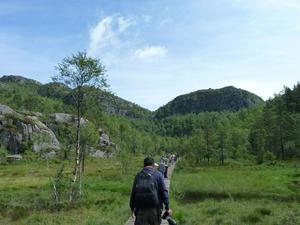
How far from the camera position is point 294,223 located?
1988 centimetres

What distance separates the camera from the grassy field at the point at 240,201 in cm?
2212

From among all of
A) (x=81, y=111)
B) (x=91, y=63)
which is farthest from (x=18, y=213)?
(x=91, y=63)

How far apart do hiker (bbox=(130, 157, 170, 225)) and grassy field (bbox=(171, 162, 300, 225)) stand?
10590 millimetres

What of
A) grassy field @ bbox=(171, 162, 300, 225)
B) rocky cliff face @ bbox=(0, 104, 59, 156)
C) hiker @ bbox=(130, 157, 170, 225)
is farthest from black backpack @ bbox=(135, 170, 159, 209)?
rocky cliff face @ bbox=(0, 104, 59, 156)

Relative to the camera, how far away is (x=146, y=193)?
10836 millimetres

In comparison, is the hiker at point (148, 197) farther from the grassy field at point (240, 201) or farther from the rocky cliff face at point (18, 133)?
the rocky cliff face at point (18, 133)

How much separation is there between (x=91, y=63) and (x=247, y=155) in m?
86.3

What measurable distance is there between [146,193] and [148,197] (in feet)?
0.35

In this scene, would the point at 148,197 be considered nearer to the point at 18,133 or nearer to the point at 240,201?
the point at 240,201

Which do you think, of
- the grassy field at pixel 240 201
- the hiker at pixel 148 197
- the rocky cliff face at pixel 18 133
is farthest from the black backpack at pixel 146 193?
the rocky cliff face at pixel 18 133

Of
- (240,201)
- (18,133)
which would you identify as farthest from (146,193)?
(18,133)

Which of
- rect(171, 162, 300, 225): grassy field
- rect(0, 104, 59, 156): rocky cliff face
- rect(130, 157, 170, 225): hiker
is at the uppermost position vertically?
rect(0, 104, 59, 156): rocky cliff face

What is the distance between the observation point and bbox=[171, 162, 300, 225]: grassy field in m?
22.1

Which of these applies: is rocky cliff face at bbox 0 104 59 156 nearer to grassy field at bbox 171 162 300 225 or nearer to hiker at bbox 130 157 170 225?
grassy field at bbox 171 162 300 225
